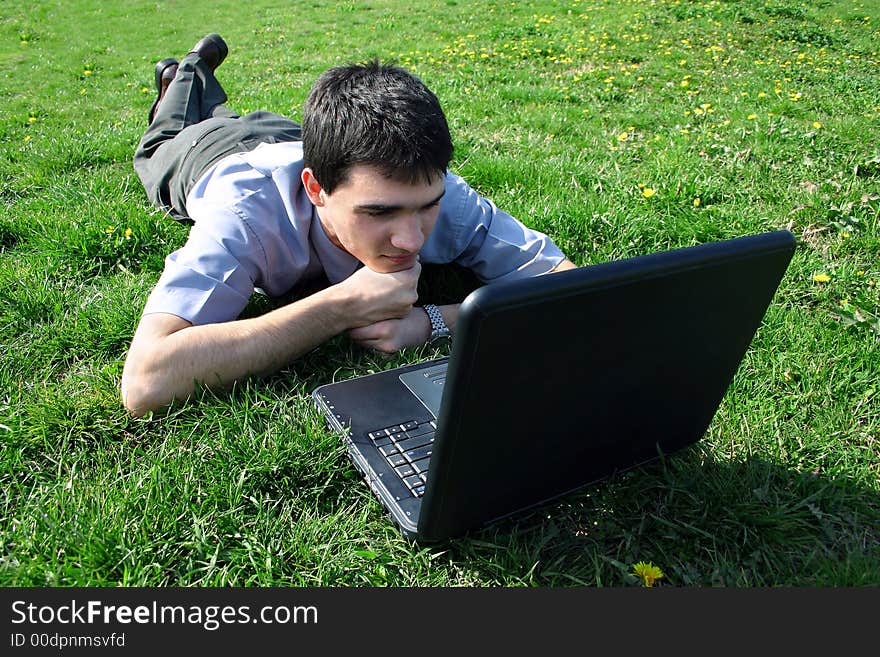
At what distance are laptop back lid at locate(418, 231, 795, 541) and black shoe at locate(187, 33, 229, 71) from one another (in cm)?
464

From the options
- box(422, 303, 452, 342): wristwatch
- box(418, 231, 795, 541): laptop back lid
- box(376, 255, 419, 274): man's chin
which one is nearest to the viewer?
box(418, 231, 795, 541): laptop back lid

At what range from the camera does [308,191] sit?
96.2 inches

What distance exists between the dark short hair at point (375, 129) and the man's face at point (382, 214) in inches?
1.3

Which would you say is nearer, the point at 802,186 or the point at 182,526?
the point at 182,526

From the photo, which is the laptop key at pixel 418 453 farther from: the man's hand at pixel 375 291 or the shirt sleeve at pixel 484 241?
the shirt sleeve at pixel 484 241

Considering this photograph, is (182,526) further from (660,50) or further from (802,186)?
(660,50)

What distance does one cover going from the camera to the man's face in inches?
85.0

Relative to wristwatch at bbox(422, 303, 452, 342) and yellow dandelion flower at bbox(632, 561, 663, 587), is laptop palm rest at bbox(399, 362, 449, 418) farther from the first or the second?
yellow dandelion flower at bbox(632, 561, 663, 587)

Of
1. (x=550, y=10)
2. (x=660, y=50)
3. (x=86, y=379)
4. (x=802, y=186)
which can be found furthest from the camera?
(x=550, y=10)

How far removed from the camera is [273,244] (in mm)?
2512

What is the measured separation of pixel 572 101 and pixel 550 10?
5070 millimetres

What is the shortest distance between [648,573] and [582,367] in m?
0.72

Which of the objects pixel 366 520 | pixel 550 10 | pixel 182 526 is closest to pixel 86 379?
pixel 182 526

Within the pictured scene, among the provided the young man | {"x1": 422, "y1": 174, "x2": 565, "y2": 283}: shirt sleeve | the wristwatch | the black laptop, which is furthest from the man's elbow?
{"x1": 422, "y1": 174, "x2": 565, "y2": 283}: shirt sleeve
